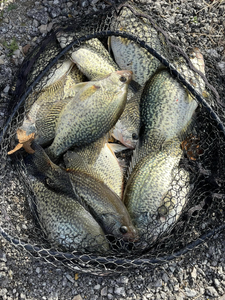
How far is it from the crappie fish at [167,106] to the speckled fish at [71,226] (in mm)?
1215

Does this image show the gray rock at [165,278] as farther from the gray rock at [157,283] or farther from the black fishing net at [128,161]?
the black fishing net at [128,161]

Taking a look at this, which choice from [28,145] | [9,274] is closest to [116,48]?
[28,145]

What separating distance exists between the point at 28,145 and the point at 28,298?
171 centimetres

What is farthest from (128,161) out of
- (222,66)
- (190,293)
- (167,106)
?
(222,66)

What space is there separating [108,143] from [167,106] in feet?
2.74

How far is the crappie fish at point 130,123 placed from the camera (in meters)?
3.42

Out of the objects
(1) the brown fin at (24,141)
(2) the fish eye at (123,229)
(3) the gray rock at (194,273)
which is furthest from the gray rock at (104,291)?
(1) the brown fin at (24,141)

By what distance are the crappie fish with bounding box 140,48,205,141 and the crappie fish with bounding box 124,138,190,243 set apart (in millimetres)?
280

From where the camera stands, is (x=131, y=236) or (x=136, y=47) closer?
(x=131, y=236)

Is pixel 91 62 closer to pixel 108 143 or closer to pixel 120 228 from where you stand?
pixel 108 143

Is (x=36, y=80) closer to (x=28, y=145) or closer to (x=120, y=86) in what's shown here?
(x=28, y=145)

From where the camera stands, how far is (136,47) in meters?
3.40

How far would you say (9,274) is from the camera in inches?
127

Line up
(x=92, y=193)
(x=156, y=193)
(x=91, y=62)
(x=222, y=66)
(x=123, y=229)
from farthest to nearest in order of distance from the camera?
(x=222, y=66), (x=91, y=62), (x=156, y=193), (x=92, y=193), (x=123, y=229)
